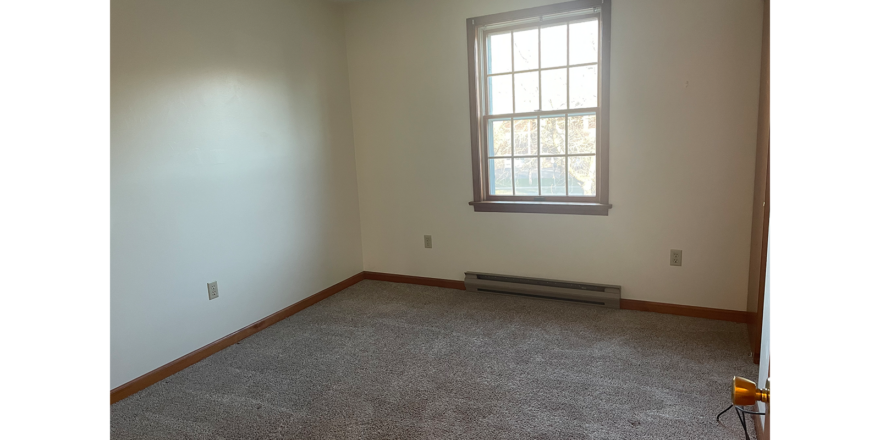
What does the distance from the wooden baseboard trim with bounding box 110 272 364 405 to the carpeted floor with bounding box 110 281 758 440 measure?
0.18 feet

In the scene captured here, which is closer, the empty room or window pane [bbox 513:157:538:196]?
the empty room

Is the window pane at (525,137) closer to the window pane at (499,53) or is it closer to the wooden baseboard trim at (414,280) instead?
the window pane at (499,53)

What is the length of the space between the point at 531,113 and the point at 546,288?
1.28m

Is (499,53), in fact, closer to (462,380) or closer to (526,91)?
(526,91)

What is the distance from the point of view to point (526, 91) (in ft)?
12.2

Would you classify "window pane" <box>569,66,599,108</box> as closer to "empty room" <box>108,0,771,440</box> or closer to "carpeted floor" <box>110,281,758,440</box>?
"empty room" <box>108,0,771,440</box>

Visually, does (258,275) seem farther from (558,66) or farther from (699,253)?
(699,253)

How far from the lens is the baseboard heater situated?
140 inches

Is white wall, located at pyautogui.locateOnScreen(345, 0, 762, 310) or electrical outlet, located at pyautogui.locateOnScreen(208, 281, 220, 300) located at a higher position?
white wall, located at pyautogui.locateOnScreen(345, 0, 762, 310)

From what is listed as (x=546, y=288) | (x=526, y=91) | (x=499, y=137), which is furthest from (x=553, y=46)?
(x=546, y=288)

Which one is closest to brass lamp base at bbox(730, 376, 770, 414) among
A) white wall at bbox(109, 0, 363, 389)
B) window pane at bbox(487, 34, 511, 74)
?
white wall at bbox(109, 0, 363, 389)

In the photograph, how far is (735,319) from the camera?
10.5ft
